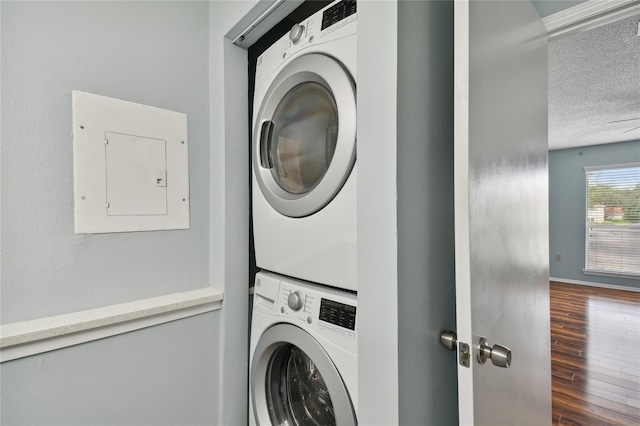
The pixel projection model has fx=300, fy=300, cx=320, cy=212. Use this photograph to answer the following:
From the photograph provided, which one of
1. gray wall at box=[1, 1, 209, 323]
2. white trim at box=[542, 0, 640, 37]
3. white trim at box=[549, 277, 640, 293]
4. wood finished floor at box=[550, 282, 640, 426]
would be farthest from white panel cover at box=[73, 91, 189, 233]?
white trim at box=[549, 277, 640, 293]

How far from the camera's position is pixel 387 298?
2.06ft

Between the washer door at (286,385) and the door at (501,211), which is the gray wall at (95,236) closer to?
the washer door at (286,385)

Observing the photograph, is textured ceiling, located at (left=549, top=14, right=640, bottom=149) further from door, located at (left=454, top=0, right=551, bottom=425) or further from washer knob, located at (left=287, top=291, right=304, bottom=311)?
washer knob, located at (left=287, top=291, right=304, bottom=311)

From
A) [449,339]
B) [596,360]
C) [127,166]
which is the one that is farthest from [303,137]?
[596,360]

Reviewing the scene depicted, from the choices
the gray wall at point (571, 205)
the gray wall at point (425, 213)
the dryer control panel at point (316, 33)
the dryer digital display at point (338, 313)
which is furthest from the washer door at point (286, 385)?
the gray wall at point (571, 205)

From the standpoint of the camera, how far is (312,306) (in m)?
0.94

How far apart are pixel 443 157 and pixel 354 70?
0.34m

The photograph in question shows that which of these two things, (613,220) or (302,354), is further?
(613,220)

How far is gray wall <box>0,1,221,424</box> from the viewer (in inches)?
Result: 34.8

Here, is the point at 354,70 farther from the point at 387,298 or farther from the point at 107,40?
the point at 107,40

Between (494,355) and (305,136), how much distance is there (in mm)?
807

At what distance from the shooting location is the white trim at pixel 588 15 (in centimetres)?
95

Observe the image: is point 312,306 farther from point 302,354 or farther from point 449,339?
point 449,339

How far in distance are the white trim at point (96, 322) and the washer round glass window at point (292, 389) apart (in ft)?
1.16
